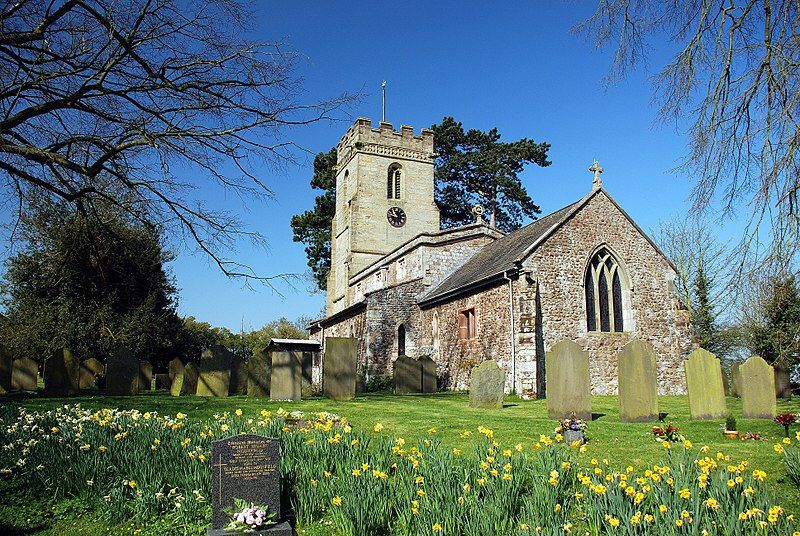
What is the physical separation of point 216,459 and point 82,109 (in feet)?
21.3

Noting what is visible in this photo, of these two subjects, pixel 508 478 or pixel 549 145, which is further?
pixel 549 145

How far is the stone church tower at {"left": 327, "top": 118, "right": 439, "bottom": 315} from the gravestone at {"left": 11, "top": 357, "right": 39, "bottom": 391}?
21425 mm

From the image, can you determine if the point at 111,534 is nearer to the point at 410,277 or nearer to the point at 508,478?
the point at 508,478

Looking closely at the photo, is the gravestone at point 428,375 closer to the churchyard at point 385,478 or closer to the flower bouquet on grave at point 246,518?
the churchyard at point 385,478

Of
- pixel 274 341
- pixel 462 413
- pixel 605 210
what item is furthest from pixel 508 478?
pixel 274 341

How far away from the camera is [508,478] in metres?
5.18

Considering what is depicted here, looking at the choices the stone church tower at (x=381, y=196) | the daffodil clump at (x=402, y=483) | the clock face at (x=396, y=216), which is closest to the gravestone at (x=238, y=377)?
the daffodil clump at (x=402, y=483)

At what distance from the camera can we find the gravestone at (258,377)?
15.9 meters

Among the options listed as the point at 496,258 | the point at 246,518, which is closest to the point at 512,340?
the point at 496,258

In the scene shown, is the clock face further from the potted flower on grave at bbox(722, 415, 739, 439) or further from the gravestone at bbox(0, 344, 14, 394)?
the potted flower on grave at bbox(722, 415, 739, 439)

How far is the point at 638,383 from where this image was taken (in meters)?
10.6

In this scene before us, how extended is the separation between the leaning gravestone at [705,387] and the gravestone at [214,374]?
11247 millimetres

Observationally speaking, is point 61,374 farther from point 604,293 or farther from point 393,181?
point 393,181

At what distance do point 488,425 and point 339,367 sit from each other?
17.8ft
